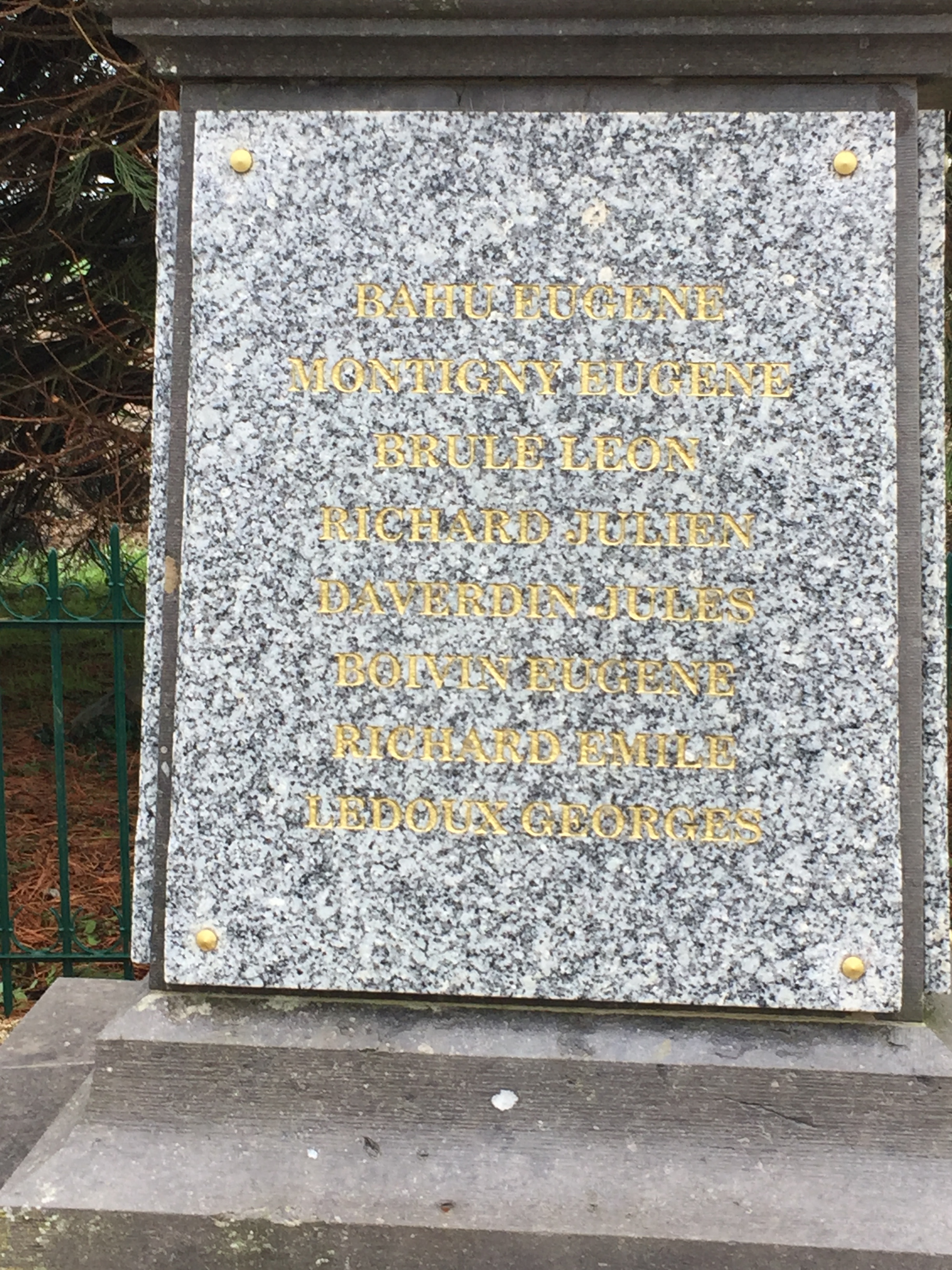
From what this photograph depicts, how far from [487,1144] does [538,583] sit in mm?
1068

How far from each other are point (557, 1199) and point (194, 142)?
212 cm

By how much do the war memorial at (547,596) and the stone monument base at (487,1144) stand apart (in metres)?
0.01

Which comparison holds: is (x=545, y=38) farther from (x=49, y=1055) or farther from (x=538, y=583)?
(x=49, y=1055)

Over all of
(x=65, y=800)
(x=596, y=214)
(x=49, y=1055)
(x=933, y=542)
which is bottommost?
(x=49, y=1055)

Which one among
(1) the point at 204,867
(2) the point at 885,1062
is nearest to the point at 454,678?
(1) the point at 204,867

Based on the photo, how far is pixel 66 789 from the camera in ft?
18.1

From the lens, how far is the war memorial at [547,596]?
194 centimetres

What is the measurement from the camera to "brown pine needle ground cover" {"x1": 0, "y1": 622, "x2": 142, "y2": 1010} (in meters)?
4.36

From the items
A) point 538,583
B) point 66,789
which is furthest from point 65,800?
point 538,583

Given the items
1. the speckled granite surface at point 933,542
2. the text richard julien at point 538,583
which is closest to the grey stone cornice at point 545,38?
the speckled granite surface at point 933,542

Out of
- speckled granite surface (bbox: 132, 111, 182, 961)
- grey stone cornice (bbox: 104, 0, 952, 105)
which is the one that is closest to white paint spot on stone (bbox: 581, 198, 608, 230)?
grey stone cornice (bbox: 104, 0, 952, 105)

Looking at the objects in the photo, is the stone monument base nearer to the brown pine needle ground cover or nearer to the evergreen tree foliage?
the brown pine needle ground cover

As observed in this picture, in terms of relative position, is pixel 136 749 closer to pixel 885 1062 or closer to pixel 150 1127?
pixel 150 1127

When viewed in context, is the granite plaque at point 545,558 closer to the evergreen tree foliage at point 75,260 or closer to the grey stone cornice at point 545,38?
the grey stone cornice at point 545,38
